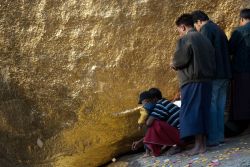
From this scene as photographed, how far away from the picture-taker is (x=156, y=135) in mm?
6219

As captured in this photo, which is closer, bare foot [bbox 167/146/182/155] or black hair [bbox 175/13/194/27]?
black hair [bbox 175/13/194/27]

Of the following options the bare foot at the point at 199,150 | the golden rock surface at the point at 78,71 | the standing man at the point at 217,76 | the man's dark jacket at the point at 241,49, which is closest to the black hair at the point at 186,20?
the standing man at the point at 217,76

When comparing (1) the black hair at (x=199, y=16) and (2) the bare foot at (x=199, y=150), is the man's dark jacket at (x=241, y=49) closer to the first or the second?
(1) the black hair at (x=199, y=16)

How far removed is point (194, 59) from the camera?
5.77m

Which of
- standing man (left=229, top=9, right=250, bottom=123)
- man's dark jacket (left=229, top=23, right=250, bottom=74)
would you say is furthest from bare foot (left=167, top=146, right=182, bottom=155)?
man's dark jacket (left=229, top=23, right=250, bottom=74)

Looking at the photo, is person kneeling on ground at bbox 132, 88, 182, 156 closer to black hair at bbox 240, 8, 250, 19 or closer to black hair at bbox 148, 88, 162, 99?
black hair at bbox 148, 88, 162, 99

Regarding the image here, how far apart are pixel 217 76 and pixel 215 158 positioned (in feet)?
3.34

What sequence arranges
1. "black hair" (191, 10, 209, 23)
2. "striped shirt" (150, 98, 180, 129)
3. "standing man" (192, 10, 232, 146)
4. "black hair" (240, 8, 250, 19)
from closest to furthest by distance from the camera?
1. "standing man" (192, 10, 232, 146)
2. "striped shirt" (150, 98, 180, 129)
3. "black hair" (191, 10, 209, 23)
4. "black hair" (240, 8, 250, 19)

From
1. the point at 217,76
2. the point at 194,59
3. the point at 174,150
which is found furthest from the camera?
the point at 174,150

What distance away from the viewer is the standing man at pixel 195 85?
574cm

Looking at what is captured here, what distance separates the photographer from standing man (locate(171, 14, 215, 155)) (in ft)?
18.8

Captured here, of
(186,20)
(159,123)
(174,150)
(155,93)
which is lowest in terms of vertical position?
(174,150)

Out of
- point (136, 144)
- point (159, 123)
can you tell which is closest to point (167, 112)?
point (159, 123)

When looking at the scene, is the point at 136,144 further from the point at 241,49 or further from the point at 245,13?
the point at 245,13
